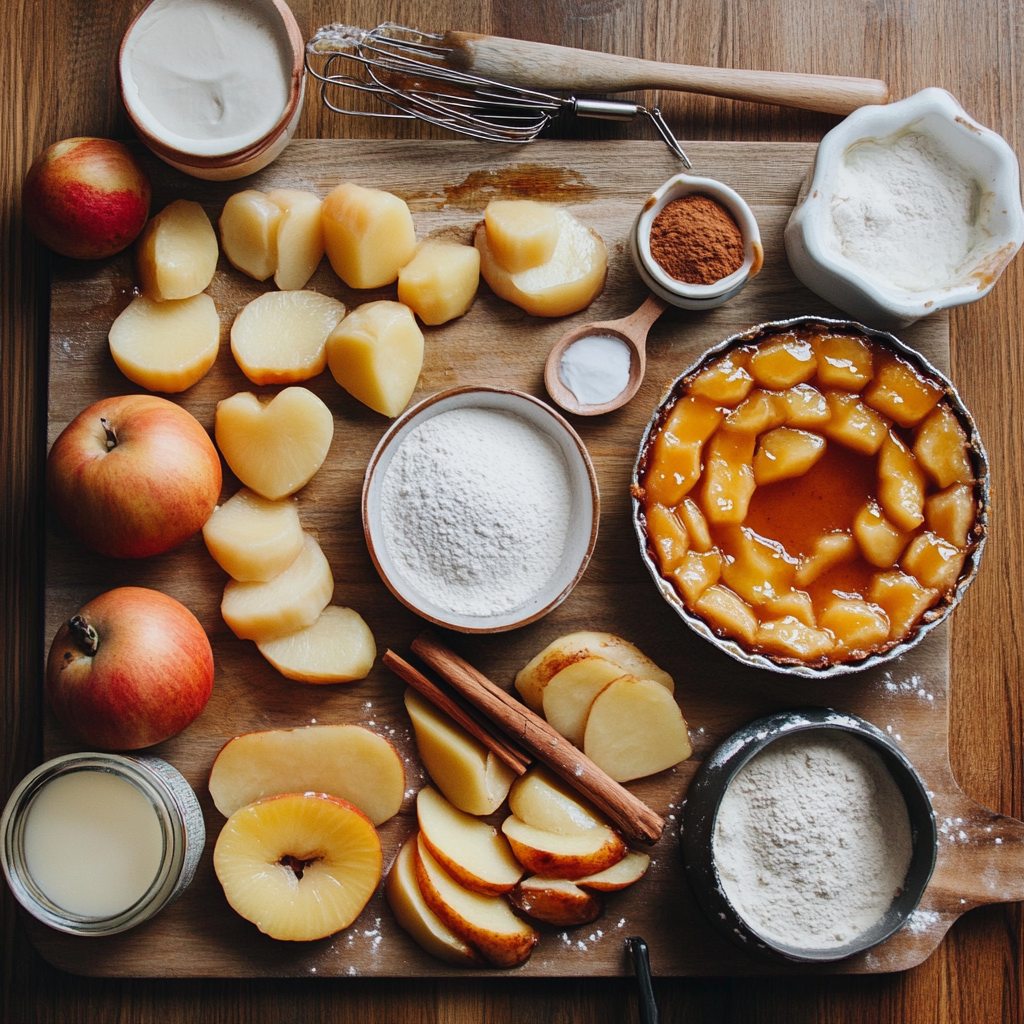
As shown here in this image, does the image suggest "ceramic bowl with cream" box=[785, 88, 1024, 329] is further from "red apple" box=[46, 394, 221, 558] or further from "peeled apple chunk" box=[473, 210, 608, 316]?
"red apple" box=[46, 394, 221, 558]

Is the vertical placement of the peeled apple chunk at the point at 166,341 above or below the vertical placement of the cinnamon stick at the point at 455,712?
above

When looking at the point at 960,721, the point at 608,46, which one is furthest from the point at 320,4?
the point at 960,721

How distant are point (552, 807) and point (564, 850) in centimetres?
8

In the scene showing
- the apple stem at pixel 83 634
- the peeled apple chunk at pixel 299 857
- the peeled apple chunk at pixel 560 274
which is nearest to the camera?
the apple stem at pixel 83 634

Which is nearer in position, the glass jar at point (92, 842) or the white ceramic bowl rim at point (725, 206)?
the glass jar at point (92, 842)

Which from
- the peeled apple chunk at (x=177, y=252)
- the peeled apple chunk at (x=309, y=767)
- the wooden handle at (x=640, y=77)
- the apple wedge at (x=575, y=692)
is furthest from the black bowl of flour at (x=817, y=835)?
the peeled apple chunk at (x=177, y=252)

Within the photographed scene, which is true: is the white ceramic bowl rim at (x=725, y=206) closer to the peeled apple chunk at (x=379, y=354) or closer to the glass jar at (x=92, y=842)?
the peeled apple chunk at (x=379, y=354)

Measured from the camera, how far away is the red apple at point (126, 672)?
1420 mm

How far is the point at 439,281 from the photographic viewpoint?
1578mm

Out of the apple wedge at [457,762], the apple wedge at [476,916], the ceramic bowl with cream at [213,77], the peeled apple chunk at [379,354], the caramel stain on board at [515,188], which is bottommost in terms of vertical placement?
the apple wedge at [476,916]

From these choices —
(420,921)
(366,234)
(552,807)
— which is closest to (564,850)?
(552,807)

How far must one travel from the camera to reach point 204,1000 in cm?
161

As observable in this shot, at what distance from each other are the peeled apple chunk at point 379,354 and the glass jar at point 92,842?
76 centimetres

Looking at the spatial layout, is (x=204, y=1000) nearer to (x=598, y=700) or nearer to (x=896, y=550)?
(x=598, y=700)
